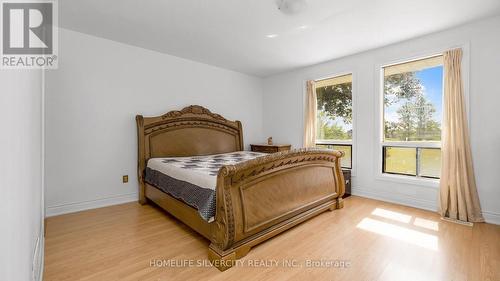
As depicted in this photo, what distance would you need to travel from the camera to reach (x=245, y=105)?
198 inches

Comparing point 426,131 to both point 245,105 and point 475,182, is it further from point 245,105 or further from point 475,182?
point 245,105

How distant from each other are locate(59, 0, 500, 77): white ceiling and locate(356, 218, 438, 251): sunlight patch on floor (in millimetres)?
2386

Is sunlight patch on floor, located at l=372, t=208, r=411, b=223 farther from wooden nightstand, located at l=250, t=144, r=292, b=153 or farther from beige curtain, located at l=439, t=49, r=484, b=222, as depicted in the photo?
wooden nightstand, located at l=250, t=144, r=292, b=153

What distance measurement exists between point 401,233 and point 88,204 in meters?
3.87

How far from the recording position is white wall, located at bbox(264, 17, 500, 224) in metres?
2.56

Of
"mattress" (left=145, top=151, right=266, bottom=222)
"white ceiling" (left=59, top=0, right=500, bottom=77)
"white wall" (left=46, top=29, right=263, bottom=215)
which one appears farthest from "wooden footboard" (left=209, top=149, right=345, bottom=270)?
"white wall" (left=46, top=29, right=263, bottom=215)

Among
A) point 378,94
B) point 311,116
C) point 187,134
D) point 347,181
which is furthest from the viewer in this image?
point 311,116

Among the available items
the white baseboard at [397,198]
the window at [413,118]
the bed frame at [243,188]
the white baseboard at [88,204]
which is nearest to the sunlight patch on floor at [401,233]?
the bed frame at [243,188]

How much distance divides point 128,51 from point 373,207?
4262mm

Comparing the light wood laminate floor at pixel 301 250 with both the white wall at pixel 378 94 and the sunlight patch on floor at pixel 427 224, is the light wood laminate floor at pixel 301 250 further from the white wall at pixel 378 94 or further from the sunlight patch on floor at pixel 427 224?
the white wall at pixel 378 94

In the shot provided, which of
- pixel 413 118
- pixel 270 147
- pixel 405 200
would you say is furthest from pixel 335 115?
pixel 405 200

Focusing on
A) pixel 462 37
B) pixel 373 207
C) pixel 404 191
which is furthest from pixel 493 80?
pixel 373 207

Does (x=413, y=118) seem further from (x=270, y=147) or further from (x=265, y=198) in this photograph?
(x=265, y=198)

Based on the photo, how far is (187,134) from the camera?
386 centimetres
